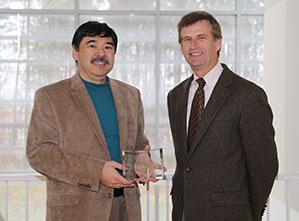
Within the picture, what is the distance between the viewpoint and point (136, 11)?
27.3 feet

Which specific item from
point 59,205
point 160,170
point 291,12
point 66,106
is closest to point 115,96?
point 66,106

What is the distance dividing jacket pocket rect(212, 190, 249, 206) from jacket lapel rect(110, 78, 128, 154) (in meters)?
0.50

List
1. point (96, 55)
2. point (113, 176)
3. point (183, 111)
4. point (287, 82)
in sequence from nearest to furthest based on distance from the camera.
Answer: point (113, 176)
point (96, 55)
point (183, 111)
point (287, 82)

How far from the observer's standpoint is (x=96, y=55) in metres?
2.46

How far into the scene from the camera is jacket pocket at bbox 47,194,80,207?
7.88 ft

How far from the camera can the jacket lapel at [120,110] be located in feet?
8.14

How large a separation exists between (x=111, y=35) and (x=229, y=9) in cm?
623

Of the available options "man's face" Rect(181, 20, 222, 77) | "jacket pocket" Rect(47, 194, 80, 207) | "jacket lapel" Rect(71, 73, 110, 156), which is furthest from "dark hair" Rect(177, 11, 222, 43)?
"jacket pocket" Rect(47, 194, 80, 207)

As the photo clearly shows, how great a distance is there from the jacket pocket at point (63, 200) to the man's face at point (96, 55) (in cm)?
58

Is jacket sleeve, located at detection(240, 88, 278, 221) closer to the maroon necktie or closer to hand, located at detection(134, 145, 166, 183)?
the maroon necktie

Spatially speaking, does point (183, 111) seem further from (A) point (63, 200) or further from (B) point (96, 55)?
(A) point (63, 200)

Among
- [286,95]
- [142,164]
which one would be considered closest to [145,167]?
[142,164]

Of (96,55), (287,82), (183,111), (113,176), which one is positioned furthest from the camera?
(287,82)

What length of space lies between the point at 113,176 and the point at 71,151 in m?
0.23
